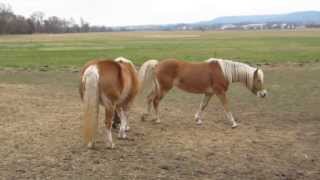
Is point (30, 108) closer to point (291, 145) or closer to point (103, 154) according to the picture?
point (103, 154)

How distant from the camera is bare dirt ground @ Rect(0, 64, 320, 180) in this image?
803cm

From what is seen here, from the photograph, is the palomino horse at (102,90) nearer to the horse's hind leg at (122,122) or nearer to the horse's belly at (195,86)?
the horse's hind leg at (122,122)

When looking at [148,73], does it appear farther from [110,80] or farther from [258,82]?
[110,80]

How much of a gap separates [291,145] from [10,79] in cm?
1558

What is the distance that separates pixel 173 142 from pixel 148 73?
97.1 inches

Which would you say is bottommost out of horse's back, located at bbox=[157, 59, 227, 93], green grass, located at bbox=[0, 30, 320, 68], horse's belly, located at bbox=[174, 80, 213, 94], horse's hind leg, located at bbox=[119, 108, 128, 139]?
green grass, located at bbox=[0, 30, 320, 68]

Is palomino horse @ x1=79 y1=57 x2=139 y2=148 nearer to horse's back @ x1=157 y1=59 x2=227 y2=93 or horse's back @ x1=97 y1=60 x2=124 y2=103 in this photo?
horse's back @ x1=97 y1=60 x2=124 y2=103

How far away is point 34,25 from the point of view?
130 meters

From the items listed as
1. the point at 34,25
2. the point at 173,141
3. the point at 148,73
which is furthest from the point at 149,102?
the point at 34,25

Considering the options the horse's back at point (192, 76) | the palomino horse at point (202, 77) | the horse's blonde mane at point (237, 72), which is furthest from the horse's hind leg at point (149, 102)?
the horse's blonde mane at point (237, 72)

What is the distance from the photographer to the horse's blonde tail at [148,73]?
1198 centimetres

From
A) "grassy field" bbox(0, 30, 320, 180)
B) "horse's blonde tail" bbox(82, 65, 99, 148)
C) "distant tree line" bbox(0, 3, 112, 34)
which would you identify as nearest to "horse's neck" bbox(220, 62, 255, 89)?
"grassy field" bbox(0, 30, 320, 180)

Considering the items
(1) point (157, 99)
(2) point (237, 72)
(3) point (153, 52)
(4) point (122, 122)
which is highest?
(2) point (237, 72)

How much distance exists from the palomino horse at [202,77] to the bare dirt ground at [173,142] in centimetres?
73
